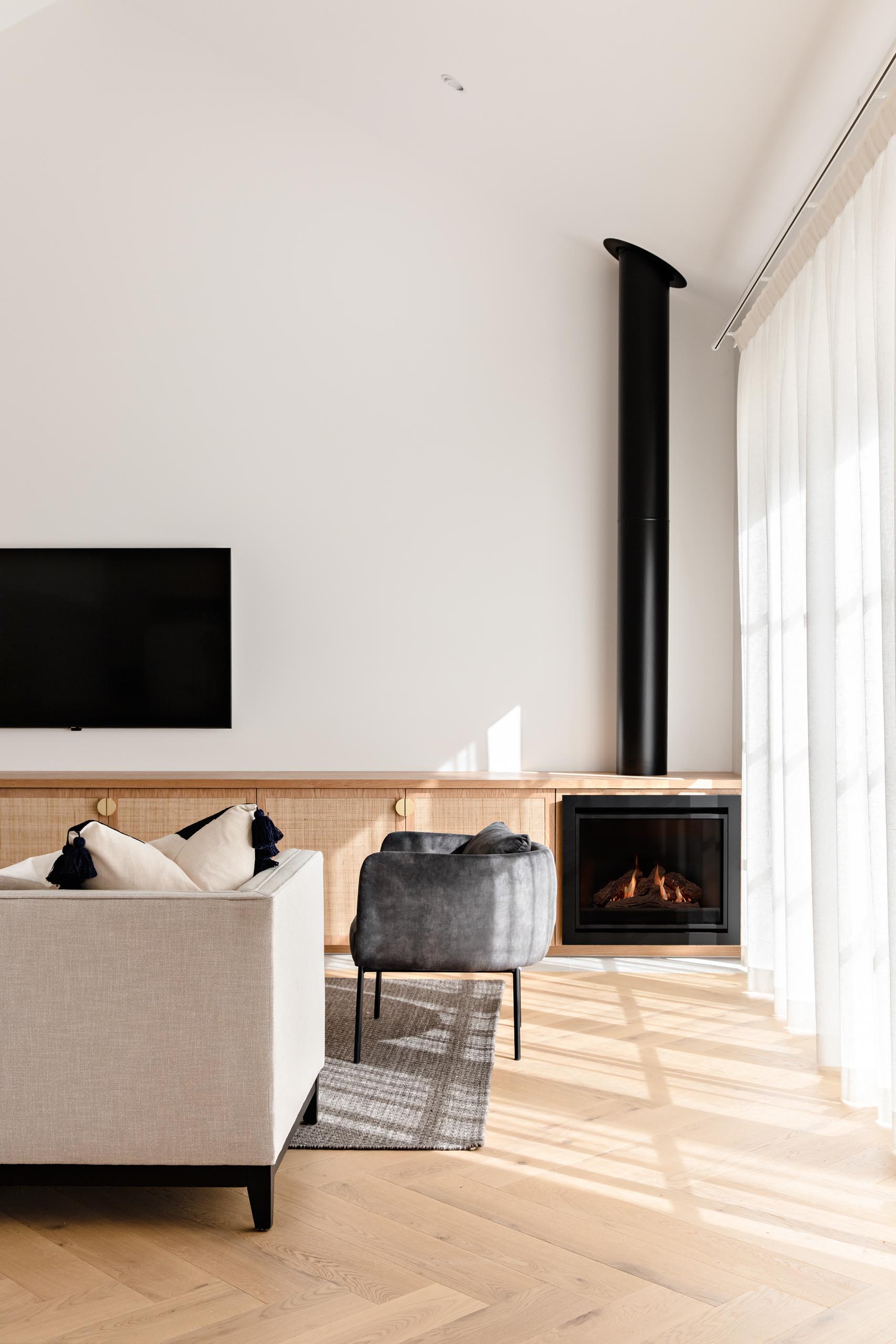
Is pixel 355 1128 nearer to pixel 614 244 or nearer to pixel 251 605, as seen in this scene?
pixel 251 605

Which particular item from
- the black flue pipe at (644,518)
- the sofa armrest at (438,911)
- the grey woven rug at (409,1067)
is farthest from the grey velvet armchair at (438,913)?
the black flue pipe at (644,518)

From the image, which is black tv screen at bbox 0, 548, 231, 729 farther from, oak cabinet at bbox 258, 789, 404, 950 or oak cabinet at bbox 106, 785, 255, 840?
oak cabinet at bbox 258, 789, 404, 950

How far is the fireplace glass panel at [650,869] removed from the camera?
15.4 ft

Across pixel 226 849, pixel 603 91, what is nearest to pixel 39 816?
pixel 226 849

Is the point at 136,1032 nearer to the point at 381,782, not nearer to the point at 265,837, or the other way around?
the point at 265,837

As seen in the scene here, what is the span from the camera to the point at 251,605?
512 cm

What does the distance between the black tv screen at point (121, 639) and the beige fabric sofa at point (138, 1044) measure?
9.46 feet

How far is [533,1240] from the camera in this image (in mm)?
2178

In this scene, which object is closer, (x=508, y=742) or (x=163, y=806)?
(x=163, y=806)

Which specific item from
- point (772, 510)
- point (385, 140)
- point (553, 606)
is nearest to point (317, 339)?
point (385, 140)

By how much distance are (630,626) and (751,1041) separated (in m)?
1.97

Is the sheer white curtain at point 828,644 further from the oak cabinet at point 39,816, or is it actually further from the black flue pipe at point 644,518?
the oak cabinet at point 39,816

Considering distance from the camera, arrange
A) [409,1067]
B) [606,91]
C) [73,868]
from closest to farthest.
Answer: [73,868], [409,1067], [606,91]

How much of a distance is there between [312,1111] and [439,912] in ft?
2.29
